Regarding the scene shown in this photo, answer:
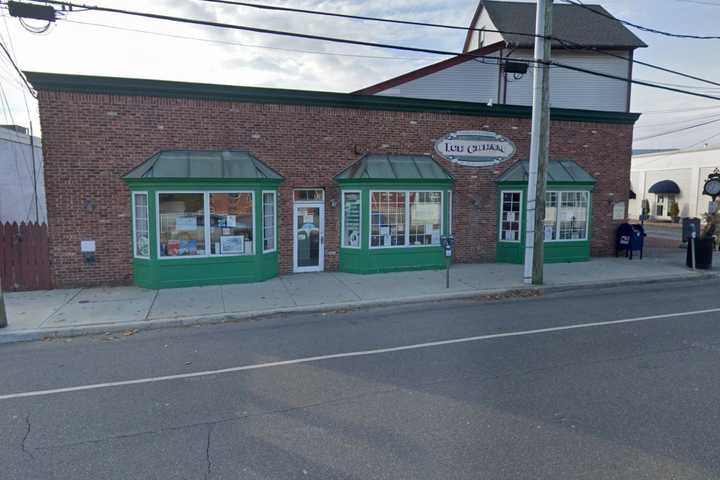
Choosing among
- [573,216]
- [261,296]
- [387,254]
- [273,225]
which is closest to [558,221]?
[573,216]

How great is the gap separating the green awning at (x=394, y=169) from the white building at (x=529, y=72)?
772cm

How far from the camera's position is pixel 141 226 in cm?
1077

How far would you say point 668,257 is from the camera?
52.0 ft

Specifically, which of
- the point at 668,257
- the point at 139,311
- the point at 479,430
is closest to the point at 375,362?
the point at 479,430

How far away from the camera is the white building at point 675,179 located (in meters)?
32.1

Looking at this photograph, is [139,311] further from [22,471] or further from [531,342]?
[531,342]

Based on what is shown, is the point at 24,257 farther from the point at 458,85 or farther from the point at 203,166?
the point at 458,85

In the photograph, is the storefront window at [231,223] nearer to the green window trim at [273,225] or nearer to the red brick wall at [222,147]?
the green window trim at [273,225]

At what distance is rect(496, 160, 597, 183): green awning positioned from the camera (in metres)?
14.0

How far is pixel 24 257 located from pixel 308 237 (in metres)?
6.79

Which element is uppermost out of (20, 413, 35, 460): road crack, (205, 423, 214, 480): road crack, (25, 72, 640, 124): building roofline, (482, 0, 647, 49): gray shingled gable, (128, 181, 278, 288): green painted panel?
→ (482, 0, 647, 49): gray shingled gable

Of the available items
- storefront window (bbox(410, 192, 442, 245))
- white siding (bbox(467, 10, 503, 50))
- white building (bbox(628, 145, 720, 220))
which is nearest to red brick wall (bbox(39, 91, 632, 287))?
storefront window (bbox(410, 192, 442, 245))

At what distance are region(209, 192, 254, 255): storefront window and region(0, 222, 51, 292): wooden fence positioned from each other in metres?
3.86

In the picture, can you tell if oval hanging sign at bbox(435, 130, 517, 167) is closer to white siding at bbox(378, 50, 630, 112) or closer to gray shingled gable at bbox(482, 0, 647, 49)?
white siding at bbox(378, 50, 630, 112)
